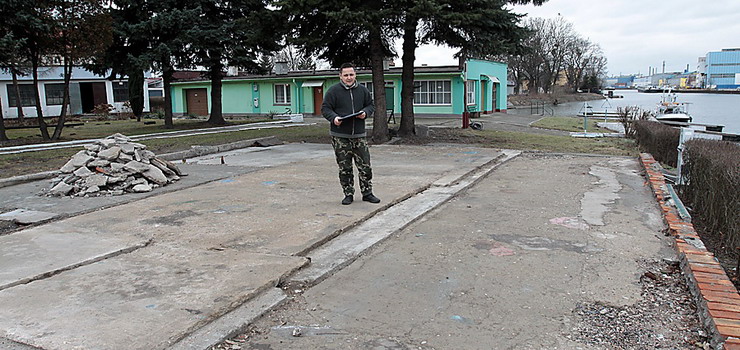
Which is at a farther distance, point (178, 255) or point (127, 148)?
point (127, 148)

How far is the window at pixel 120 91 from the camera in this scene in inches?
1753

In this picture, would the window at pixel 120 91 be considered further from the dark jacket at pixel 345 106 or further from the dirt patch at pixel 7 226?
the dark jacket at pixel 345 106

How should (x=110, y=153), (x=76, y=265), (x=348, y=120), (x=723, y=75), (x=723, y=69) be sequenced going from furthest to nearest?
(x=723, y=75)
(x=723, y=69)
(x=110, y=153)
(x=348, y=120)
(x=76, y=265)

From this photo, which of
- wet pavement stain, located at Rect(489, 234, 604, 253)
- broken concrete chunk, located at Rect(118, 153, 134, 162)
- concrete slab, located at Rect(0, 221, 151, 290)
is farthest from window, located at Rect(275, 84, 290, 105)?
wet pavement stain, located at Rect(489, 234, 604, 253)

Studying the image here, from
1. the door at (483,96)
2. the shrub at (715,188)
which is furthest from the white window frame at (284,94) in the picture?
the shrub at (715,188)

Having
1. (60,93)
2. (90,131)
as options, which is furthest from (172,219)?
(60,93)

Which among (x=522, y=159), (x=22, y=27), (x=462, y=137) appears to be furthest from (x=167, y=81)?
(x=522, y=159)

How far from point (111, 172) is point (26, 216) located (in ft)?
5.63

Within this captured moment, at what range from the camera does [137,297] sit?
3924mm

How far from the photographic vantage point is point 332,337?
3.47m

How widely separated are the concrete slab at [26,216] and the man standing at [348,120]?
3.39 m

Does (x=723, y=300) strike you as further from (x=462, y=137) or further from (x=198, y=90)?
(x=198, y=90)

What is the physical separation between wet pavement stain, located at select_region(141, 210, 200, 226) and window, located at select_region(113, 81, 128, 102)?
4219 cm

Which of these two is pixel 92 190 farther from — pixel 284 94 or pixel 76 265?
pixel 284 94
